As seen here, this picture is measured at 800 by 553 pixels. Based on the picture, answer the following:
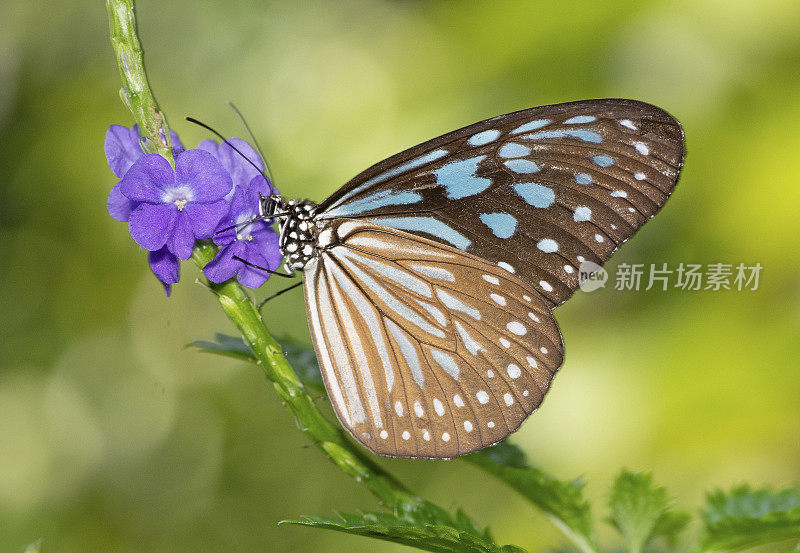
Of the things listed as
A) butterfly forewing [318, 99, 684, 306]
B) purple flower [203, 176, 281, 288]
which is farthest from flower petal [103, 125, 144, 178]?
butterfly forewing [318, 99, 684, 306]

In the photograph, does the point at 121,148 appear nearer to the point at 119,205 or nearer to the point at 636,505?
the point at 119,205

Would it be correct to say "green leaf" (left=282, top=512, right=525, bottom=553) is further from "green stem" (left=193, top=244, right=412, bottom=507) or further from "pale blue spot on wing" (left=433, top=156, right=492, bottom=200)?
"pale blue spot on wing" (left=433, top=156, right=492, bottom=200)

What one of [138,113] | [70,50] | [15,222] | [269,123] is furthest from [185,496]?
[138,113]

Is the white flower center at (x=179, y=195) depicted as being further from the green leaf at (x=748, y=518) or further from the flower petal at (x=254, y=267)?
the green leaf at (x=748, y=518)

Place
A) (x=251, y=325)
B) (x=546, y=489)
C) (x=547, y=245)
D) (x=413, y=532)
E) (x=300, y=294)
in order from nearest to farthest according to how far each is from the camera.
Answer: (x=413, y=532)
(x=251, y=325)
(x=546, y=489)
(x=547, y=245)
(x=300, y=294)

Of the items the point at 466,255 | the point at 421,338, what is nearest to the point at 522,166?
the point at 466,255
